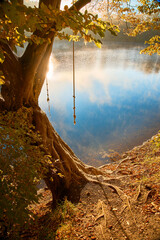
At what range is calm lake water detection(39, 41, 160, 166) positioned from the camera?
1070 centimetres

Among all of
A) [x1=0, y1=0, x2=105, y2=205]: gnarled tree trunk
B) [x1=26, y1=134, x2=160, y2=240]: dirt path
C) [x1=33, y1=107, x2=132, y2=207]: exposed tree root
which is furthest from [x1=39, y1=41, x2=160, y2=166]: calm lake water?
[x1=26, y1=134, x2=160, y2=240]: dirt path

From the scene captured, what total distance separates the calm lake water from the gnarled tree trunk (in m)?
4.96

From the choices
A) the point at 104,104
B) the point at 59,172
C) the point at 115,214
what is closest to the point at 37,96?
the point at 59,172

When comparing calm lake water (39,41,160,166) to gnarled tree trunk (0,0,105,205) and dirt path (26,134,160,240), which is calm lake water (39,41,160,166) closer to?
gnarled tree trunk (0,0,105,205)

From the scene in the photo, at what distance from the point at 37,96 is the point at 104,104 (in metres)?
12.1

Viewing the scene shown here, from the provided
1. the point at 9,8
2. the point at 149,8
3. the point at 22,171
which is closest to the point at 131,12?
the point at 149,8

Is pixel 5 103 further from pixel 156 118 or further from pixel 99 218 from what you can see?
pixel 156 118

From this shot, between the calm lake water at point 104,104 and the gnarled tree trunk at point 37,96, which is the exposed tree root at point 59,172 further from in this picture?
the calm lake water at point 104,104

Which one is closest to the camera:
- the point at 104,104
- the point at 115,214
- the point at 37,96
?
the point at 115,214

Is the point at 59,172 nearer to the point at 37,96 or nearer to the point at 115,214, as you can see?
the point at 115,214

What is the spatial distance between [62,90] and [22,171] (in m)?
16.4

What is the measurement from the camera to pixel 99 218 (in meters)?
3.10

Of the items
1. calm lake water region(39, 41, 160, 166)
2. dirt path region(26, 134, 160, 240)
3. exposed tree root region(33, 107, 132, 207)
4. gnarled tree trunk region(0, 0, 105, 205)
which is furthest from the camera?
calm lake water region(39, 41, 160, 166)

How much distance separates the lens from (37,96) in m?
4.02
